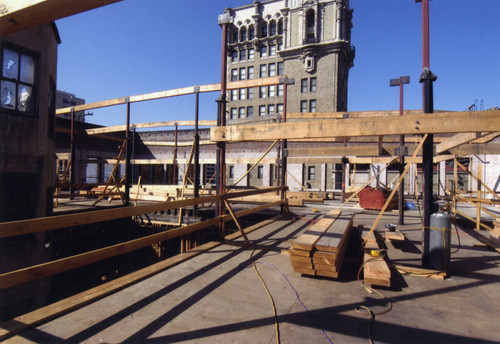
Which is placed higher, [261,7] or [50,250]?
[261,7]

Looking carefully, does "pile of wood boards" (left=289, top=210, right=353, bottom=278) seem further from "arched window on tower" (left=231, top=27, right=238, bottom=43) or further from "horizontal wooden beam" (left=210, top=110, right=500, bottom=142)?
"arched window on tower" (left=231, top=27, right=238, bottom=43)

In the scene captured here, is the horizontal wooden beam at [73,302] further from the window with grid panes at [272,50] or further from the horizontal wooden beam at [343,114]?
the window with grid panes at [272,50]

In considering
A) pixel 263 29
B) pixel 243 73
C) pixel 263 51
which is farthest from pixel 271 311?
pixel 263 29

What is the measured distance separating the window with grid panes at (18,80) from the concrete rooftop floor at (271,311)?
25.5ft

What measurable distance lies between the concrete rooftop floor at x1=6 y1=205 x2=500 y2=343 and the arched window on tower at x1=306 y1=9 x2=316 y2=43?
42.1 metres

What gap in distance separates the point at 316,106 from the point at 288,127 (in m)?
36.6

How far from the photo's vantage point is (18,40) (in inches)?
326

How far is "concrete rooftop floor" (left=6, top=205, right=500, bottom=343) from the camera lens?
295 centimetres

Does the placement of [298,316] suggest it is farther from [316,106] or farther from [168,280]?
[316,106]

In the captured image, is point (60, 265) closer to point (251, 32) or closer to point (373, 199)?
point (373, 199)

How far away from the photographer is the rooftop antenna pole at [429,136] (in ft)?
16.4

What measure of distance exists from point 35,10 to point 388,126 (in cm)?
483

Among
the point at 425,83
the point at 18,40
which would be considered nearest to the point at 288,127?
the point at 425,83

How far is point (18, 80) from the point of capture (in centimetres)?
856
